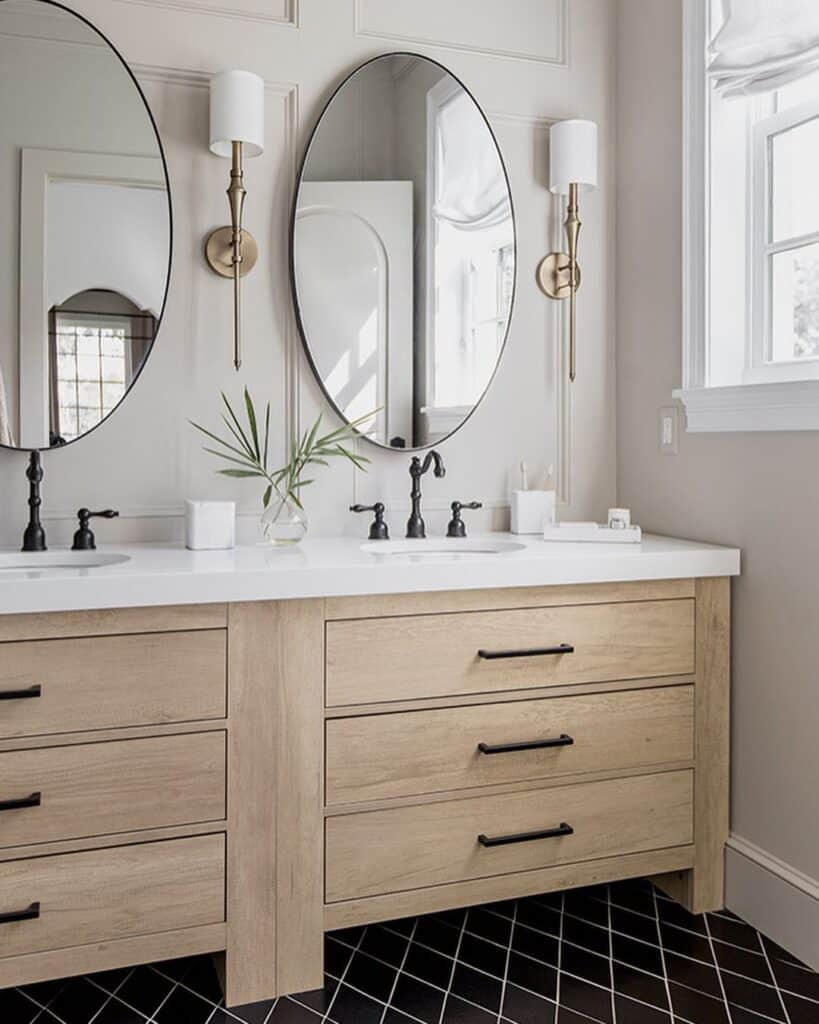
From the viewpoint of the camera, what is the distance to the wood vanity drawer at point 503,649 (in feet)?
6.15

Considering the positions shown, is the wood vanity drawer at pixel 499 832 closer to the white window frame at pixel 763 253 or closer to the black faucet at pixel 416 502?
the black faucet at pixel 416 502

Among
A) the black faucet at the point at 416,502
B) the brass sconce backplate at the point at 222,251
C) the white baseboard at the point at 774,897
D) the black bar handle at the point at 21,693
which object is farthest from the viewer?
the black faucet at the point at 416,502

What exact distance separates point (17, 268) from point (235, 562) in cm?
90

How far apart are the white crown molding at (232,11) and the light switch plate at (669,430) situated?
1.37 metres

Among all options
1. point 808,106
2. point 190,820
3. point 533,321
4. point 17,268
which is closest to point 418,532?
point 533,321

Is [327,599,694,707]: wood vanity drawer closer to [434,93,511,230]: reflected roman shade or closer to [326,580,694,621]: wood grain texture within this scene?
[326,580,694,621]: wood grain texture

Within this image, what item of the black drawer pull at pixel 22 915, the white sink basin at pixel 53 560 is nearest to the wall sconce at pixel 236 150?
the white sink basin at pixel 53 560

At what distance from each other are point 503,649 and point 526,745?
8.3 inches

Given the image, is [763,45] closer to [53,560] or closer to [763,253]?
[763,253]

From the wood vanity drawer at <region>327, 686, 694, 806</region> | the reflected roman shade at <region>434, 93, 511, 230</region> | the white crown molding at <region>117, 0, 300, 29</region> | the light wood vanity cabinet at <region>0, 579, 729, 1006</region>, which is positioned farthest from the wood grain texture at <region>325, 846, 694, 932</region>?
the white crown molding at <region>117, 0, 300, 29</region>

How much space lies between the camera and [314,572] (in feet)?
5.94

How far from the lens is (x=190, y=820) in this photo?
178 centimetres

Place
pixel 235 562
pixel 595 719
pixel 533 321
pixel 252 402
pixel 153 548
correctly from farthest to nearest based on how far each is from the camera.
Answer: pixel 533 321, pixel 252 402, pixel 153 548, pixel 595 719, pixel 235 562

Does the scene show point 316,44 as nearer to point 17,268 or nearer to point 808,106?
point 17,268
